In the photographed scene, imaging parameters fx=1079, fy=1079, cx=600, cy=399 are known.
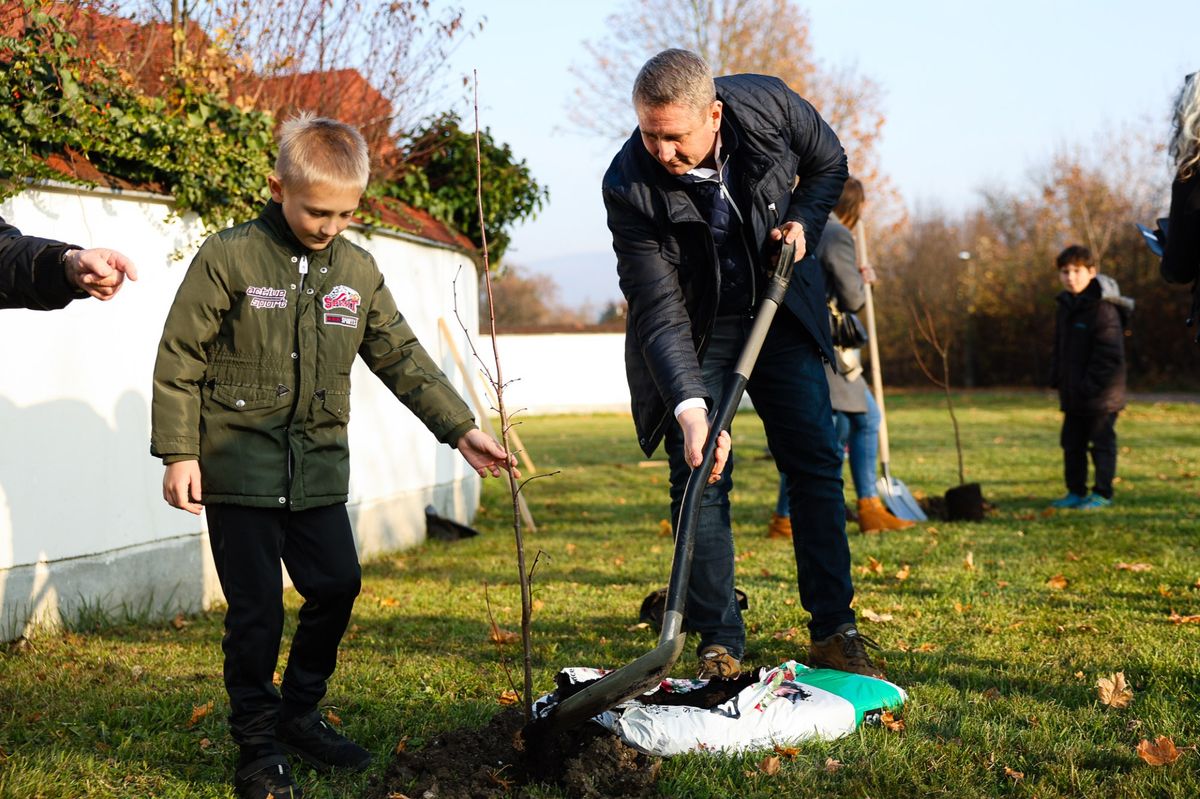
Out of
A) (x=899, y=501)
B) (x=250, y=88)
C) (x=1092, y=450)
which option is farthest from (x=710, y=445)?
(x=1092, y=450)

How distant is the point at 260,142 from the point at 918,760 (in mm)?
4591

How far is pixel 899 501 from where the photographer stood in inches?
309

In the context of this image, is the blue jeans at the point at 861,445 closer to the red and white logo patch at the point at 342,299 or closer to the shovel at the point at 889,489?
the shovel at the point at 889,489

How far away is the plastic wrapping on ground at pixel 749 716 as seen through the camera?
3053mm

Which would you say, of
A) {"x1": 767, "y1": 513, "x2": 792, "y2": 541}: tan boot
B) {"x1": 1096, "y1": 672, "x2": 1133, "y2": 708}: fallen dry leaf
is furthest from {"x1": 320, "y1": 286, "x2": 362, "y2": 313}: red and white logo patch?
{"x1": 767, "y1": 513, "x2": 792, "y2": 541}: tan boot

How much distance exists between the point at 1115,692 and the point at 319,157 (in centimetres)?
296

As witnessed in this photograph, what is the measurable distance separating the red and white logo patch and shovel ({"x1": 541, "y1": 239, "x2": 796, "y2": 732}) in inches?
44.0

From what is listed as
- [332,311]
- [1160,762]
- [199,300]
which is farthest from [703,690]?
[199,300]

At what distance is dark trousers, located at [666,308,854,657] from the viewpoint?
374 cm

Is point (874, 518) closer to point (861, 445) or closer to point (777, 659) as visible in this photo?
point (861, 445)

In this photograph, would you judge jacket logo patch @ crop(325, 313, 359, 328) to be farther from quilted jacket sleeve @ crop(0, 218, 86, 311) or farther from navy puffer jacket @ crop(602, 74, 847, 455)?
navy puffer jacket @ crop(602, 74, 847, 455)

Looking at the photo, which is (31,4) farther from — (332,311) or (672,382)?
(672,382)

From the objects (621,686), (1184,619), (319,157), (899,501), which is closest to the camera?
(621,686)

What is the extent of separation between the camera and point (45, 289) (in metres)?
2.49
